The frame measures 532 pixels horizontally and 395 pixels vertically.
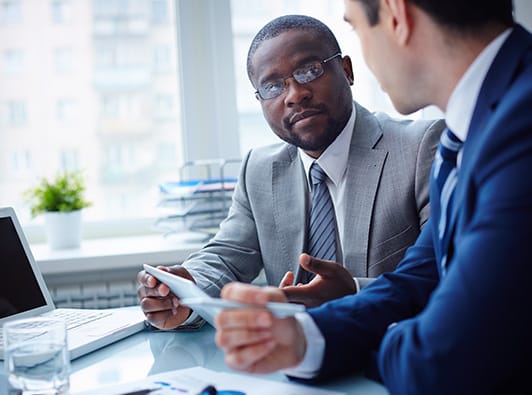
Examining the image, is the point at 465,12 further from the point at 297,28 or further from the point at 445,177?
the point at 297,28

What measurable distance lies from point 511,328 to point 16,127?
239 centimetres

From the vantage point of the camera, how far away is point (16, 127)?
2697 millimetres

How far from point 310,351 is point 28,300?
31.6 inches

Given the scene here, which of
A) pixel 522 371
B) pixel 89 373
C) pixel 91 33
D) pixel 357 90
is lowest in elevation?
pixel 89 373

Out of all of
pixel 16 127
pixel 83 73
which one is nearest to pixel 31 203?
pixel 16 127

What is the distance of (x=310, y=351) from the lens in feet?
3.35

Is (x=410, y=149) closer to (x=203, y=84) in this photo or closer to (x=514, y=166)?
(x=514, y=166)

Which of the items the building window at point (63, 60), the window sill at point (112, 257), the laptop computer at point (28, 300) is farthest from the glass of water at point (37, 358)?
the building window at point (63, 60)

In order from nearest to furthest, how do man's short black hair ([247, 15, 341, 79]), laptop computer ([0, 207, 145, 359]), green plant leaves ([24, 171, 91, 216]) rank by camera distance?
laptop computer ([0, 207, 145, 359])
man's short black hair ([247, 15, 341, 79])
green plant leaves ([24, 171, 91, 216])

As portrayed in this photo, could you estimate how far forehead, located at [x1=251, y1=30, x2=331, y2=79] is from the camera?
179 cm

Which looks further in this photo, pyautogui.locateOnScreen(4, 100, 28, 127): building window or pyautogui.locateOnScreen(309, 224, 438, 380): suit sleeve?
pyautogui.locateOnScreen(4, 100, 28, 127): building window

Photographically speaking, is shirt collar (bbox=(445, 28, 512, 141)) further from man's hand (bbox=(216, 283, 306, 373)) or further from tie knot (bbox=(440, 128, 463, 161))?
man's hand (bbox=(216, 283, 306, 373))

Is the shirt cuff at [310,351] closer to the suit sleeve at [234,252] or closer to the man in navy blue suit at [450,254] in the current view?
the man in navy blue suit at [450,254]

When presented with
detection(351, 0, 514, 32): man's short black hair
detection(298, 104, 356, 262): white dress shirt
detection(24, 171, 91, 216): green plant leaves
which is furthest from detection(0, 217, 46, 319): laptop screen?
detection(351, 0, 514, 32): man's short black hair
